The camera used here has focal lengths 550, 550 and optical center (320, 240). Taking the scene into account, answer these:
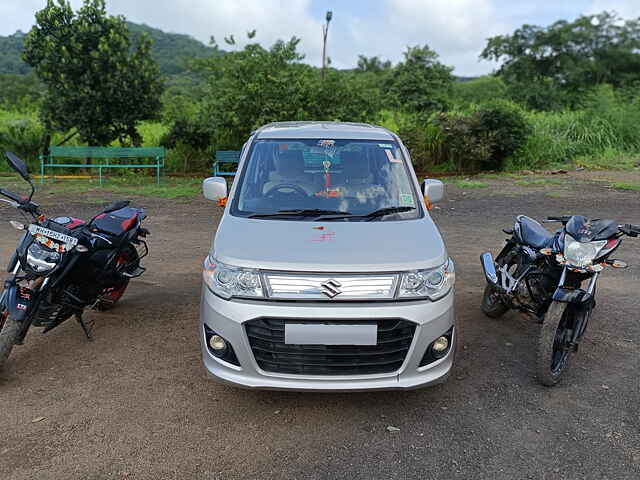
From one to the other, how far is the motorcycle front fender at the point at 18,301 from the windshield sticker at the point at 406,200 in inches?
111

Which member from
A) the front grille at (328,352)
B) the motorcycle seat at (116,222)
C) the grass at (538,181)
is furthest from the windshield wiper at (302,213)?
the grass at (538,181)

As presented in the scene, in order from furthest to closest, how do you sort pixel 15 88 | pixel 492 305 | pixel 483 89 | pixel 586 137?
1. pixel 483 89
2. pixel 15 88
3. pixel 586 137
4. pixel 492 305

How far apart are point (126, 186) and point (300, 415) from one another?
1114cm

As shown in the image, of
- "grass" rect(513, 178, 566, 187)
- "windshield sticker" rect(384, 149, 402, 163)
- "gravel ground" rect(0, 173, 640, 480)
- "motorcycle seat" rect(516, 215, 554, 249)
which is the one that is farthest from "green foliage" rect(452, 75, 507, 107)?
"gravel ground" rect(0, 173, 640, 480)

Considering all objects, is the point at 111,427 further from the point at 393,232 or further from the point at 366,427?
the point at 393,232

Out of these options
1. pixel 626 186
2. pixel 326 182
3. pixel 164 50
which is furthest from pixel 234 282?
pixel 164 50

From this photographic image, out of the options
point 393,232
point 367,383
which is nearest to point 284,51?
point 393,232

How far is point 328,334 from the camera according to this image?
3193 mm

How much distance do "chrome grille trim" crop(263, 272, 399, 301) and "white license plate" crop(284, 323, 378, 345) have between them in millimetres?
166

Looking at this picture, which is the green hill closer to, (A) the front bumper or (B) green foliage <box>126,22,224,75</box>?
(B) green foliage <box>126,22,224,75</box>

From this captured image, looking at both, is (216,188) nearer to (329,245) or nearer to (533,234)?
(329,245)

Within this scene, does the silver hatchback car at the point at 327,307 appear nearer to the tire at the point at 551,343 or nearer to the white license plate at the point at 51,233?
the tire at the point at 551,343

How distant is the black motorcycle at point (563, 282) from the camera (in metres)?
3.86

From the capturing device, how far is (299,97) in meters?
13.2
